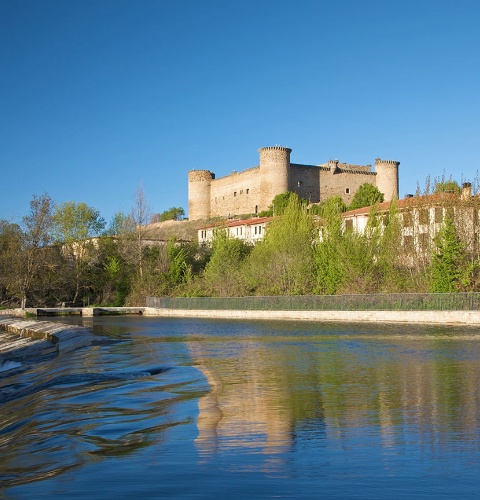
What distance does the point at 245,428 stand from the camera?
9.02 meters

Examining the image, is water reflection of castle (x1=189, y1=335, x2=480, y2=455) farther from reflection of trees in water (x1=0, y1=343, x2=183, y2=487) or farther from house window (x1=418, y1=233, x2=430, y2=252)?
house window (x1=418, y1=233, x2=430, y2=252)

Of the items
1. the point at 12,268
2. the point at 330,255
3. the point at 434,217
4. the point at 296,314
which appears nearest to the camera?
the point at 296,314

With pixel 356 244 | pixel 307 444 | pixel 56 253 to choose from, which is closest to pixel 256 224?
pixel 56 253

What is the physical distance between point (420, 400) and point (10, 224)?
58.5 metres

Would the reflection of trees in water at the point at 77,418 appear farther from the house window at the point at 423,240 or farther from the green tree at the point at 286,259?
the green tree at the point at 286,259

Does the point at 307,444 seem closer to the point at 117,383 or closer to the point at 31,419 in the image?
the point at 31,419

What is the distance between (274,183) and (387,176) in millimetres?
18642

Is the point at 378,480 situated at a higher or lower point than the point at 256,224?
lower

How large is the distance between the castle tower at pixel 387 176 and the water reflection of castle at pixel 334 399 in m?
82.8

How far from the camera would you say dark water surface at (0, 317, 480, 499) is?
6.62 metres

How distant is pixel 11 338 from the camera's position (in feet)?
100

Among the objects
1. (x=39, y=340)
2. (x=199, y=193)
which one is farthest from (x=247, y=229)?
(x=39, y=340)

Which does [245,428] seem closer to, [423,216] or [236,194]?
[423,216]

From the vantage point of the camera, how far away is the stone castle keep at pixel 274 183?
93.8 metres
